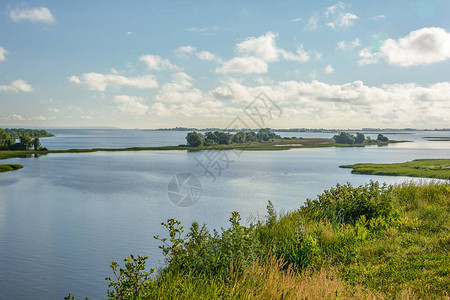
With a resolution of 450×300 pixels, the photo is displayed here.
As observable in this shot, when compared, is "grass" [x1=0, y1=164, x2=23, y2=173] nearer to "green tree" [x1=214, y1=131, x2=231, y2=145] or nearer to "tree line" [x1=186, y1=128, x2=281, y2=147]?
"tree line" [x1=186, y1=128, x2=281, y2=147]

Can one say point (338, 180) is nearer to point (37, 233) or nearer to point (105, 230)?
point (105, 230)

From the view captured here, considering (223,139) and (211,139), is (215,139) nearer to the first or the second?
(211,139)

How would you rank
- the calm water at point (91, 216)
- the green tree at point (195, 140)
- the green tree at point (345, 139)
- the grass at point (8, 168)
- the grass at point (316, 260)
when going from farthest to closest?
the green tree at point (345, 139) → the green tree at point (195, 140) → the grass at point (8, 168) → the calm water at point (91, 216) → the grass at point (316, 260)

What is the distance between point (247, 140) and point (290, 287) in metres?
113

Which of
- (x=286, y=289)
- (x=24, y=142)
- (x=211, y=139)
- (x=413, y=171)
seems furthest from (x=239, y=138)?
(x=286, y=289)

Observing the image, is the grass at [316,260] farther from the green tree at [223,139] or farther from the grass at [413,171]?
the green tree at [223,139]

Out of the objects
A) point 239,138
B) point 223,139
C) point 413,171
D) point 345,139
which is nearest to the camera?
point 413,171

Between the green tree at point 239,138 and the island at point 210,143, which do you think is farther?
the green tree at point 239,138

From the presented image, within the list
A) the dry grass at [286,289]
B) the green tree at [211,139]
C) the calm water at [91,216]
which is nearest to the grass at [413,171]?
the calm water at [91,216]

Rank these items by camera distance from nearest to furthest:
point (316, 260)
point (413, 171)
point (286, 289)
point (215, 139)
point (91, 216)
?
1. point (286, 289)
2. point (316, 260)
3. point (91, 216)
4. point (413, 171)
5. point (215, 139)

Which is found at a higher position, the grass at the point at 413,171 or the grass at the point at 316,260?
the grass at the point at 316,260

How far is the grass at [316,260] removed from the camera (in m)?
5.04

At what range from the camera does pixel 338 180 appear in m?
41.8

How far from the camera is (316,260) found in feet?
22.6
